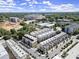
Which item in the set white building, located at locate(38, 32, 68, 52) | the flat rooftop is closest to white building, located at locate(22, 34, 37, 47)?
white building, located at locate(38, 32, 68, 52)

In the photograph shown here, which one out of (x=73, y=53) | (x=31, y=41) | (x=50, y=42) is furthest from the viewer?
(x=31, y=41)

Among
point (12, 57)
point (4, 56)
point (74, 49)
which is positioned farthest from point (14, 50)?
point (74, 49)

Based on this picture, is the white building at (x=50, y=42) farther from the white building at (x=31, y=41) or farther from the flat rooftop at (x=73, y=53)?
the flat rooftop at (x=73, y=53)

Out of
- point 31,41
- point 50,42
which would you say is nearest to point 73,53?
point 50,42

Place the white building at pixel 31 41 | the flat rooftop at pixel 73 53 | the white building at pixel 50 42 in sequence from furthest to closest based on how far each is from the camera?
the white building at pixel 31 41 → the white building at pixel 50 42 → the flat rooftop at pixel 73 53

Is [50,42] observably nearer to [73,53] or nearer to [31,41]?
[31,41]

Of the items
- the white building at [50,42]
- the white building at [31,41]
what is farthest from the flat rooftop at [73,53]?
the white building at [31,41]

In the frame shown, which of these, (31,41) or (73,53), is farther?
(31,41)

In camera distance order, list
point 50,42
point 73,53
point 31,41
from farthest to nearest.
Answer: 1. point 31,41
2. point 50,42
3. point 73,53

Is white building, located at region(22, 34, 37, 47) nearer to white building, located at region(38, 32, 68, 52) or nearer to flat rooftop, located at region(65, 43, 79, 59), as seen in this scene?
white building, located at region(38, 32, 68, 52)

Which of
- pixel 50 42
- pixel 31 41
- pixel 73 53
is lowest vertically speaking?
pixel 73 53

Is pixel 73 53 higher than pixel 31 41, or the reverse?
pixel 31 41
